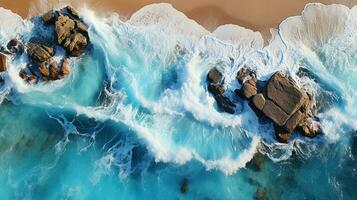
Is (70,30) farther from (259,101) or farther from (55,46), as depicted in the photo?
(259,101)

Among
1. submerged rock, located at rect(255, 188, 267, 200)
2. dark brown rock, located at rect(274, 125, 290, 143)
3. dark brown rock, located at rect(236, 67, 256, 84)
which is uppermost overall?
dark brown rock, located at rect(236, 67, 256, 84)

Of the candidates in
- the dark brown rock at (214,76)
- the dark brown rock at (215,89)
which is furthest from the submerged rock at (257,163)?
the dark brown rock at (214,76)

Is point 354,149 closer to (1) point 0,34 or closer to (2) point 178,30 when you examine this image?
(2) point 178,30

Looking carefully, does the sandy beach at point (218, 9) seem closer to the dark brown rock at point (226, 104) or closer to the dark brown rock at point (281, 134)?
the dark brown rock at point (226, 104)

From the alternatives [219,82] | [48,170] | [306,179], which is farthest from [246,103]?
[48,170]

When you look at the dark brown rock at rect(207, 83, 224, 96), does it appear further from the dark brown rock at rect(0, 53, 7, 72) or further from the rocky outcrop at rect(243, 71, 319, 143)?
the dark brown rock at rect(0, 53, 7, 72)

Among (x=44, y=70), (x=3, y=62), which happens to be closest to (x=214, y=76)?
(x=44, y=70)

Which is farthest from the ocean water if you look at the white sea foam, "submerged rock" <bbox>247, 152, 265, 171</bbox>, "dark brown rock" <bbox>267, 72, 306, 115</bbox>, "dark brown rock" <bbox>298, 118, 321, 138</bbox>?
"dark brown rock" <bbox>267, 72, 306, 115</bbox>
